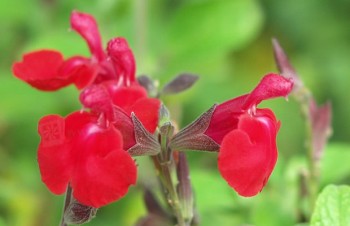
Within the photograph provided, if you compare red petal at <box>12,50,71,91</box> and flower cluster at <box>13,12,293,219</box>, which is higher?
red petal at <box>12,50,71,91</box>

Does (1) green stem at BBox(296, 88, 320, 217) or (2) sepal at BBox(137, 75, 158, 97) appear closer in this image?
(2) sepal at BBox(137, 75, 158, 97)

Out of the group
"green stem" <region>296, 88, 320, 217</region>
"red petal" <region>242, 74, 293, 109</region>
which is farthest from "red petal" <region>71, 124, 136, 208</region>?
"green stem" <region>296, 88, 320, 217</region>

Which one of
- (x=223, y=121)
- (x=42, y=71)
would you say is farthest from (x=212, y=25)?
(x=223, y=121)

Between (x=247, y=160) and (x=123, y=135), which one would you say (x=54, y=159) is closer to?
(x=123, y=135)

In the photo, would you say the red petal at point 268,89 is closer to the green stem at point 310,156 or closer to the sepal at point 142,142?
the sepal at point 142,142

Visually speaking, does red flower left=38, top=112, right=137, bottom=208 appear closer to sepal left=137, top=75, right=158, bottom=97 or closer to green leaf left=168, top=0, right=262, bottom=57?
sepal left=137, top=75, right=158, bottom=97

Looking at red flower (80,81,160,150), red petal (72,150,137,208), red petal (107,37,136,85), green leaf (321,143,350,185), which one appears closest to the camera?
red petal (72,150,137,208)

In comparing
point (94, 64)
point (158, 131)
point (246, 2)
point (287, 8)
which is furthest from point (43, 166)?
point (287, 8)
